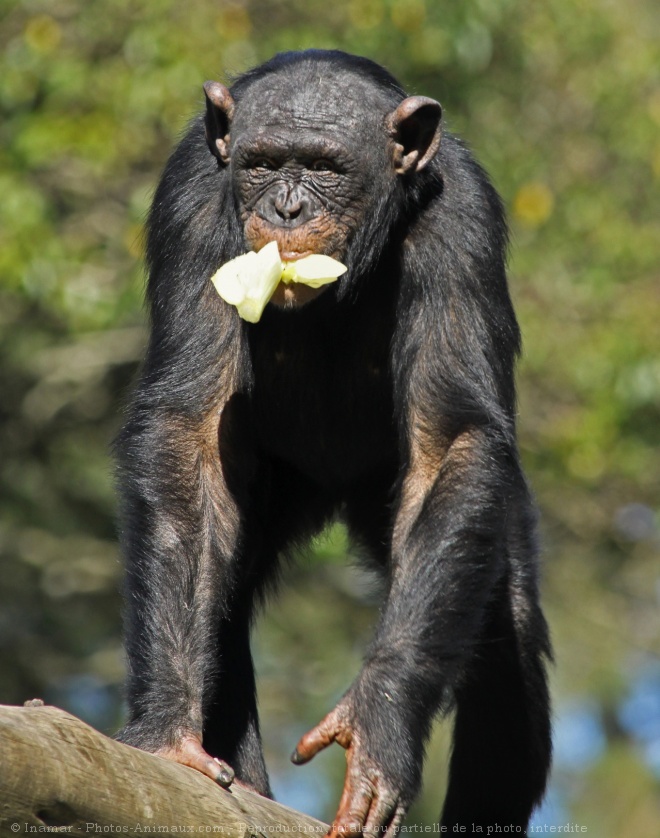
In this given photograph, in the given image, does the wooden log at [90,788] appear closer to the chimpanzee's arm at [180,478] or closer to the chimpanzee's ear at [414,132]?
the chimpanzee's arm at [180,478]

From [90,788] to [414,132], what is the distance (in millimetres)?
2929

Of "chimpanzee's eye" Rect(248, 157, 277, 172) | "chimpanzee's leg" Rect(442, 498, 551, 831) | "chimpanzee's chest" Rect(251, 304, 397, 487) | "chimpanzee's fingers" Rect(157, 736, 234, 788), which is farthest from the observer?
"chimpanzee's leg" Rect(442, 498, 551, 831)

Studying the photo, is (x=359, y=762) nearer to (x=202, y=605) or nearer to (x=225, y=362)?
(x=202, y=605)

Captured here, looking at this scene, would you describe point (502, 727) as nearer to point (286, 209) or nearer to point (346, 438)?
point (346, 438)

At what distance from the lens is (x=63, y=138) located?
9688mm

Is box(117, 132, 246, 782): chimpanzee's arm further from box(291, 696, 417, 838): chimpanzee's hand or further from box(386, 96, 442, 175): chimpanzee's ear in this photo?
Answer: box(386, 96, 442, 175): chimpanzee's ear

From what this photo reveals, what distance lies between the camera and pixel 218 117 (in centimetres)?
524

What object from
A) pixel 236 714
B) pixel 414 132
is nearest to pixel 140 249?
pixel 414 132

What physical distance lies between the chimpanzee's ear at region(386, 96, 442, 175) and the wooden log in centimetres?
253

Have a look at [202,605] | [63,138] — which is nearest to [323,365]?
[202,605]

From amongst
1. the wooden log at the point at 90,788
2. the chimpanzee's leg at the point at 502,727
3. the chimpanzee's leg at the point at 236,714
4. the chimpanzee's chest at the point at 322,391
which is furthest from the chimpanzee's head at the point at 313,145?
the wooden log at the point at 90,788

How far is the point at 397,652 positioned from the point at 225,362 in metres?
1.36

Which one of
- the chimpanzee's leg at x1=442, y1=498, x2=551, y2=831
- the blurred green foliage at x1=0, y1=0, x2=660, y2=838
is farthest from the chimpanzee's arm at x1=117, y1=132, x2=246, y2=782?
the blurred green foliage at x1=0, y1=0, x2=660, y2=838

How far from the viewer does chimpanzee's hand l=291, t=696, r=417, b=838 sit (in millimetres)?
4152
